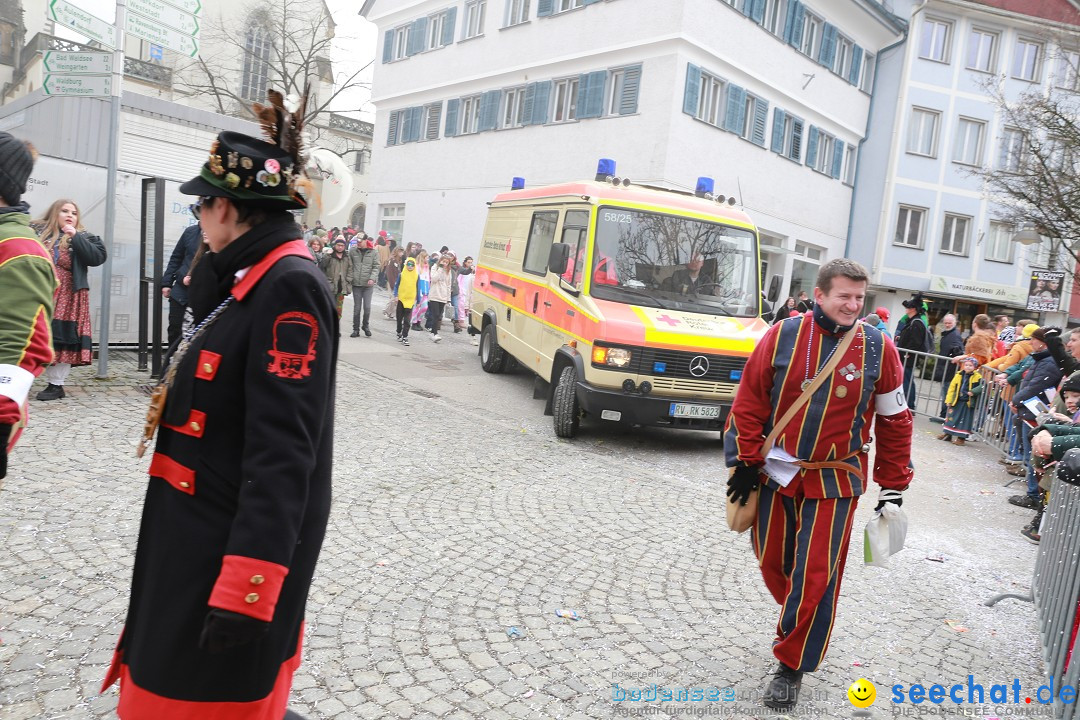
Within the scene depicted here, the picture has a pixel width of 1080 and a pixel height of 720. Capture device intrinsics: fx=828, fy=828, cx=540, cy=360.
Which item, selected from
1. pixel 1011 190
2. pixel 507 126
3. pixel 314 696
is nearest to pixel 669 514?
pixel 314 696

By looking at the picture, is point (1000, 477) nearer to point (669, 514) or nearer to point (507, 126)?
point (669, 514)

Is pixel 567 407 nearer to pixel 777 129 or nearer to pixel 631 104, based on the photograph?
pixel 631 104

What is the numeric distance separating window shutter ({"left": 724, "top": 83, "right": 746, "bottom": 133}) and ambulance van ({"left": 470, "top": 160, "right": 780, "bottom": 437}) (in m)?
12.8

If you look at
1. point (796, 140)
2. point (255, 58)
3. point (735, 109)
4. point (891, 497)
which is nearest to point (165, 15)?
point (891, 497)

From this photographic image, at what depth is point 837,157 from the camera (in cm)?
2833

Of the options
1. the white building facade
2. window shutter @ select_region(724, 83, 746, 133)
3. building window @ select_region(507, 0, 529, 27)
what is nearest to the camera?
Answer: the white building facade

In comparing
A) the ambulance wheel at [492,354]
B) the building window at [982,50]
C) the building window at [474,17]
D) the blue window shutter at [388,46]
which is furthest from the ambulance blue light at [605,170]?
the building window at [982,50]

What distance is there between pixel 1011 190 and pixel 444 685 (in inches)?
712

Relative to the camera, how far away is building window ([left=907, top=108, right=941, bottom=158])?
29.7m

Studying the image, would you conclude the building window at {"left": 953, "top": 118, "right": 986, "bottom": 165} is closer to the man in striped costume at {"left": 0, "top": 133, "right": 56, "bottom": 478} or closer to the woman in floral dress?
the woman in floral dress

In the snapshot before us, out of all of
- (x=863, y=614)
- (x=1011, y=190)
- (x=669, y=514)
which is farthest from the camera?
(x=1011, y=190)

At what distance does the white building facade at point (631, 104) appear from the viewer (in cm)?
2147

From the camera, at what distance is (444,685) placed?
11.8 ft

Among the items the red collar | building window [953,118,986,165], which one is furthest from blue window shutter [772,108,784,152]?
the red collar
